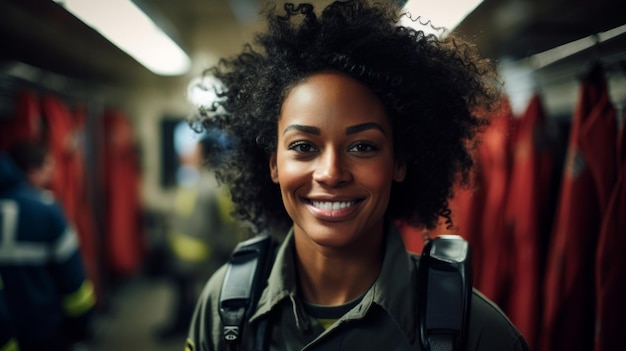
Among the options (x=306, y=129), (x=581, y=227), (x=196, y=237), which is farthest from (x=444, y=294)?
(x=196, y=237)

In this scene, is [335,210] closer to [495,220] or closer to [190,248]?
[495,220]

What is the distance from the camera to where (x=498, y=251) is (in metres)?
1.97

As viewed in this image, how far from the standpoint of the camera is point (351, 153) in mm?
1052

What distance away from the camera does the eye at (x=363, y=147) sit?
1.05 metres

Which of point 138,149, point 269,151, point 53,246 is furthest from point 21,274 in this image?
point 138,149

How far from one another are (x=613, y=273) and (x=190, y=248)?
309cm

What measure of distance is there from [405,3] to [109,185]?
4.07 metres

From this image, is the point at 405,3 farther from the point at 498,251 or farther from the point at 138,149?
the point at 138,149

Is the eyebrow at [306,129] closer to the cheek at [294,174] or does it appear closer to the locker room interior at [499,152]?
the cheek at [294,174]

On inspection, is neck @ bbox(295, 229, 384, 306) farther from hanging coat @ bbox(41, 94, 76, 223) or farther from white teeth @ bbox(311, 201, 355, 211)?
hanging coat @ bbox(41, 94, 76, 223)

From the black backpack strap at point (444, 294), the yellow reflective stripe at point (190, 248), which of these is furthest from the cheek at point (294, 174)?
the yellow reflective stripe at point (190, 248)

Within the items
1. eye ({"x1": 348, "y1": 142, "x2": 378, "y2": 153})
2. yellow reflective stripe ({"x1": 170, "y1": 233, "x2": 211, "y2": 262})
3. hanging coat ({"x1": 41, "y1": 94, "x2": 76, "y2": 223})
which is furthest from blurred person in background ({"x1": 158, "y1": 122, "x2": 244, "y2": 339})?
eye ({"x1": 348, "y1": 142, "x2": 378, "y2": 153})

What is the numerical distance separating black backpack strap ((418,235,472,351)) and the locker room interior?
55 cm

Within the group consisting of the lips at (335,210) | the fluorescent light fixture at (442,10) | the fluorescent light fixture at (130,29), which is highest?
the fluorescent light fixture at (130,29)
